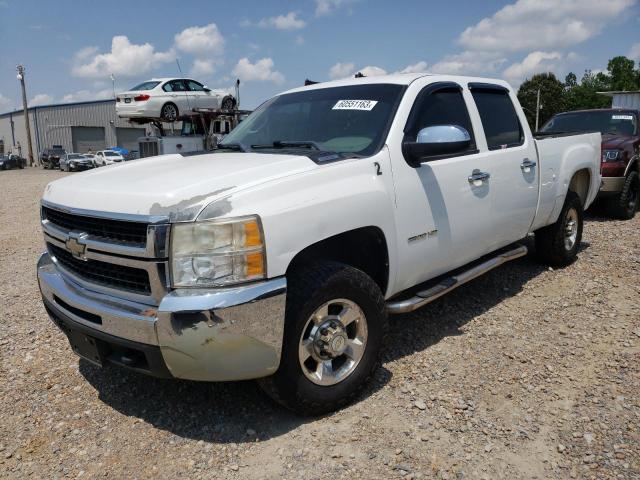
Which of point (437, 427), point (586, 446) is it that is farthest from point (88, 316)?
point (586, 446)

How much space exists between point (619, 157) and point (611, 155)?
118mm

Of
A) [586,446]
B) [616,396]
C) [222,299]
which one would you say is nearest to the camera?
[222,299]

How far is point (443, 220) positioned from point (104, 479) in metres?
2.51

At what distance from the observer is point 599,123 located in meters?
9.47

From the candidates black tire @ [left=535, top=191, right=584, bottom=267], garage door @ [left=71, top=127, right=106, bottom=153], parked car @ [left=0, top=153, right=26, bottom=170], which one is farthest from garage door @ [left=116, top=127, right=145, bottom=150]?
black tire @ [left=535, top=191, right=584, bottom=267]

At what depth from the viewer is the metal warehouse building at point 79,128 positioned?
54.6 meters

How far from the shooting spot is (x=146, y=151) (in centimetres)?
1655

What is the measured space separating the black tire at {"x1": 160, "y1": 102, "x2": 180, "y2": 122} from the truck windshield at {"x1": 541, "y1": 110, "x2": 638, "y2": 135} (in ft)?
44.5

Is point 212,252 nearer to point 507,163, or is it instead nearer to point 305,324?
point 305,324

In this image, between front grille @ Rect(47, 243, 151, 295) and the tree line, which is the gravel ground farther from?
the tree line

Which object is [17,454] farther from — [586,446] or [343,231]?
[586,446]

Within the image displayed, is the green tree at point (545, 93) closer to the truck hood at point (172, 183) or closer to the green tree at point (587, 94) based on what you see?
the green tree at point (587, 94)

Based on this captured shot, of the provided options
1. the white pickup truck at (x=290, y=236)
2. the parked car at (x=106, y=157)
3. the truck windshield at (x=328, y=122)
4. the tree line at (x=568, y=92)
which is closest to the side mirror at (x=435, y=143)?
the white pickup truck at (x=290, y=236)

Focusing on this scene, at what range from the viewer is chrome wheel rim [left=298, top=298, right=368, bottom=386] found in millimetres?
2838
